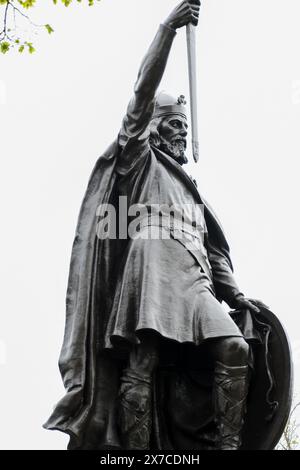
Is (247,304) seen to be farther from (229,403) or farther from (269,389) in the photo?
(229,403)

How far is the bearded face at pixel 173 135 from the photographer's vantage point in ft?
38.3

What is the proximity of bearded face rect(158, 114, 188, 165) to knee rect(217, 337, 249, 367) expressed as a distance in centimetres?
224

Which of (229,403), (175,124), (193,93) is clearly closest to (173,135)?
(175,124)

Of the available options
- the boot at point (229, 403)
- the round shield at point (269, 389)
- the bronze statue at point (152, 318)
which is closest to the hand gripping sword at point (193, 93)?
the bronze statue at point (152, 318)

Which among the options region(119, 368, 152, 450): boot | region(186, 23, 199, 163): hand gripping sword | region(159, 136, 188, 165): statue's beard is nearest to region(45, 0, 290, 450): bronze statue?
region(119, 368, 152, 450): boot

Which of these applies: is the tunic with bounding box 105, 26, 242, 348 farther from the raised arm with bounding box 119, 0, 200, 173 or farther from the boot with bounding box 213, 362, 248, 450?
the boot with bounding box 213, 362, 248, 450

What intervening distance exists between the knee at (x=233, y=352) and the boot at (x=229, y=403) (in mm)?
49

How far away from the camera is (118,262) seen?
1096 cm

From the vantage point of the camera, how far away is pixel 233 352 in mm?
10133

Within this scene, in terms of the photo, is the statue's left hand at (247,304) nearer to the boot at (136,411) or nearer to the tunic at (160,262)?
the tunic at (160,262)

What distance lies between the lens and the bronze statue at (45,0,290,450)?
10.1 meters
